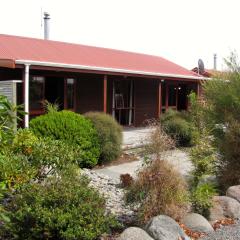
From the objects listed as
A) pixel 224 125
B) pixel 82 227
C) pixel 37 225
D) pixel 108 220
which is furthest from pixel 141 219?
pixel 224 125

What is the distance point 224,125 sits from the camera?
10.2m

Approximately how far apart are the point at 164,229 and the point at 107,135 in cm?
666

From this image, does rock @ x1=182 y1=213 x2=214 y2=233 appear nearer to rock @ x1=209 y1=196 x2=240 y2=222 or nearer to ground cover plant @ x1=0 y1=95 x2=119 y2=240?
rock @ x1=209 y1=196 x2=240 y2=222

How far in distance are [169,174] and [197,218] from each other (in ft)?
2.59

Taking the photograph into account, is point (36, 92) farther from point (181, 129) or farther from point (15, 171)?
point (15, 171)

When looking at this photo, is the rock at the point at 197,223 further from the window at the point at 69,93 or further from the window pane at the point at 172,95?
the window pane at the point at 172,95

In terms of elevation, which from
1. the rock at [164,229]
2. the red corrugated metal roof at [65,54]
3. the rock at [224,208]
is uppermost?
the red corrugated metal roof at [65,54]

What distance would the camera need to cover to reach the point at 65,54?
61.5 feet

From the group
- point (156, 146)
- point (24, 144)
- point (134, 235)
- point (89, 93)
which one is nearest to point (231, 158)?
point (156, 146)

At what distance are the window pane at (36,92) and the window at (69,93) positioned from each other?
1.29m

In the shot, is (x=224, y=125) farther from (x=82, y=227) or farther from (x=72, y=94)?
(x=72, y=94)

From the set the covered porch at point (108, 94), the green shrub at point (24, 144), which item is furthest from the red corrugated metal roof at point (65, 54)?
the green shrub at point (24, 144)

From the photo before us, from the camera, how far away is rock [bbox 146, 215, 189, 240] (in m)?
5.44

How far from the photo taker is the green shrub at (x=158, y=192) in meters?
5.98
